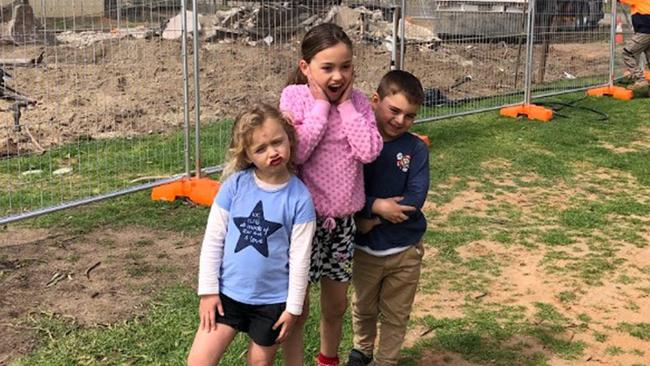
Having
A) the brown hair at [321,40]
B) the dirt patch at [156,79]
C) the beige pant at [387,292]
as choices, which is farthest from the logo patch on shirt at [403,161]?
the dirt patch at [156,79]

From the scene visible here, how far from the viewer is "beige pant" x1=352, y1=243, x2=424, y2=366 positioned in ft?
11.0

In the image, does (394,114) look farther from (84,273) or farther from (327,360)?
(84,273)

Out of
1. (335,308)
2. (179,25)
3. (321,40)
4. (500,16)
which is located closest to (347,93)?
(321,40)

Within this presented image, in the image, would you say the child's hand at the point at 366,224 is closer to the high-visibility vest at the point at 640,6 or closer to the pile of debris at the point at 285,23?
the pile of debris at the point at 285,23

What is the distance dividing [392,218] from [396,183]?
0.16 metres

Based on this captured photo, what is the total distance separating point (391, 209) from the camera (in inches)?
126

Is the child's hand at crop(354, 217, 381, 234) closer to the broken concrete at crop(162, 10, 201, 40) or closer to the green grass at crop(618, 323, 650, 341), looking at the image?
the green grass at crop(618, 323, 650, 341)

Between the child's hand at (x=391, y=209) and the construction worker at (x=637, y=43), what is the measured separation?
929 cm

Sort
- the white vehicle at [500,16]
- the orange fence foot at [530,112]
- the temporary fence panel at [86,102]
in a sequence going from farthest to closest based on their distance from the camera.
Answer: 1. the orange fence foot at [530,112]
2. the white vehicle at [500,16]
3. the temporary fence panel at [86,102]

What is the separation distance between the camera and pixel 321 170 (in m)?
3.05

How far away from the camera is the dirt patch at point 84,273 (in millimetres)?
4230

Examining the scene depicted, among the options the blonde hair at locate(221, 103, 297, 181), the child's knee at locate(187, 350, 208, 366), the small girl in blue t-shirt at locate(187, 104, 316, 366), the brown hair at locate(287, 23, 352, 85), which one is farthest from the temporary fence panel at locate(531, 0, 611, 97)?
the child's knee at locate(187, 350, 208, 366)

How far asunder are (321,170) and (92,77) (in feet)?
22.6

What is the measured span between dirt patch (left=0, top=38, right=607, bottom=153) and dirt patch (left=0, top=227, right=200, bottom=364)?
2255 millimetres
